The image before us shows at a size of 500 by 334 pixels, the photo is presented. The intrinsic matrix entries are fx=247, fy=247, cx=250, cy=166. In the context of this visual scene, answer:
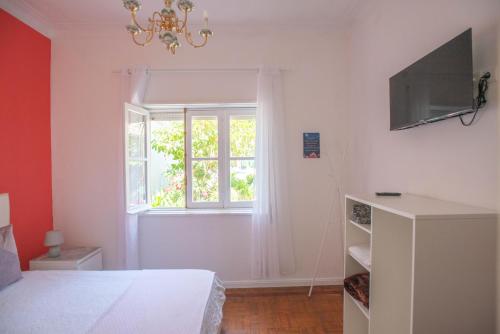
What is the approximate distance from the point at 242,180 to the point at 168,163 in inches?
36.6

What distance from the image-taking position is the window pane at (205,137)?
2930 millimetres

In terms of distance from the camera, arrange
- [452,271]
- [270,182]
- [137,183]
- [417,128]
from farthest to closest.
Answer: [137,183] → [270,182] → [417,128] → [452,271]

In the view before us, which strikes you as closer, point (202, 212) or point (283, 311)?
point (283, 311)

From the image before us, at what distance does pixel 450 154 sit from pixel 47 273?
9.54 feet

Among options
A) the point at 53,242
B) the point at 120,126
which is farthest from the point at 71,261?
the point at 120,126

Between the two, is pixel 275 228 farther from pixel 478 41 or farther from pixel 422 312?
pixel 478 41

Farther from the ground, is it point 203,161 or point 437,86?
point 437,86

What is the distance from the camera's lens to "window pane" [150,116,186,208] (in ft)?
A: 9.76

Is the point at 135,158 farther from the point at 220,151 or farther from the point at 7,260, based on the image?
the point at 7,260

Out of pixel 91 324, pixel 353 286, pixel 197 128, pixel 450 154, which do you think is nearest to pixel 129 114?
pixel 197 128

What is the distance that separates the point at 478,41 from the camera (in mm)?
1201

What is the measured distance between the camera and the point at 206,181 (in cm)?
296

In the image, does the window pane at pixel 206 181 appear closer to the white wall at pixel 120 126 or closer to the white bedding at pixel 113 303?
the white wall at pixel 120 126

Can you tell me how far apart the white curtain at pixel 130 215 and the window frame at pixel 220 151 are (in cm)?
37
